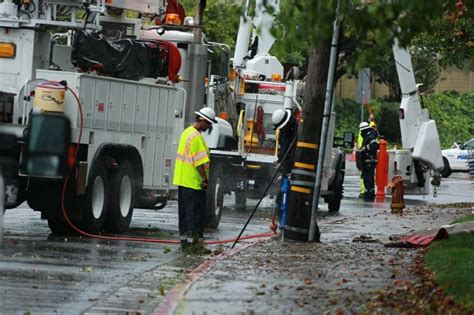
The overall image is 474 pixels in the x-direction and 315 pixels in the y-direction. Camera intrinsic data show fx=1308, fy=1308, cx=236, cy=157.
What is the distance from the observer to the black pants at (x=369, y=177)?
101 feet

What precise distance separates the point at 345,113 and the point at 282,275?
44216 mm

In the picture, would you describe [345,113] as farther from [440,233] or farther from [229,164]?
[440,233]

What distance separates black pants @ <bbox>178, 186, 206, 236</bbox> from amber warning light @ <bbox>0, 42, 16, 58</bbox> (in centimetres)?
299

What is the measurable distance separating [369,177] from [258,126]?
636 cm

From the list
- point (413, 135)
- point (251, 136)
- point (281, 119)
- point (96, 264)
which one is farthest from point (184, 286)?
point (413, 135)

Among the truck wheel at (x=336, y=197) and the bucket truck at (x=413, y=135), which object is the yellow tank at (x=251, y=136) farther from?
the bucket truck at (x=413, y=135)

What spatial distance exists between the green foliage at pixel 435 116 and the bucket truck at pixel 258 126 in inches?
1097

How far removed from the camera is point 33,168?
711 cm

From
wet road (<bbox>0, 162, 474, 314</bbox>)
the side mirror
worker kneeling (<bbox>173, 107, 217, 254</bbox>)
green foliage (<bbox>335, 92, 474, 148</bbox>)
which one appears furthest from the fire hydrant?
green foliage (<bbox>335, 92, 474, 148</bbox>)

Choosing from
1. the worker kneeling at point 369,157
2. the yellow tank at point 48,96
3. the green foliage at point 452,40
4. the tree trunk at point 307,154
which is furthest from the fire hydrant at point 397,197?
the yellow tank at point 48,96

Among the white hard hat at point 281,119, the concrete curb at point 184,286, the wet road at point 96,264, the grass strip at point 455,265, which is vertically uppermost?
the white hard hat at point 281,119

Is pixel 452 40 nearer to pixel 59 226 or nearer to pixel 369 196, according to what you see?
pixel 369 196

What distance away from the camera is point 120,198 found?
1833 centimetres

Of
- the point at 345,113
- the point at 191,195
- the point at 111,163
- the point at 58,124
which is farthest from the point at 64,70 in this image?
the point at 345,113
